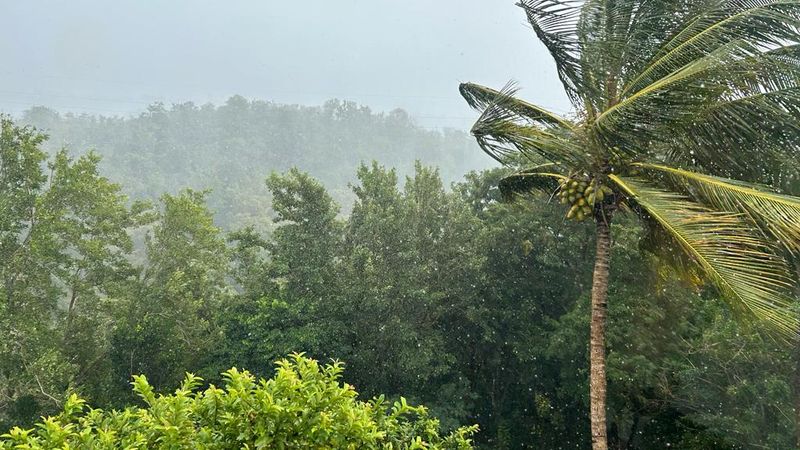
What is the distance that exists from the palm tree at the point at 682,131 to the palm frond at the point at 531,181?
72 cm

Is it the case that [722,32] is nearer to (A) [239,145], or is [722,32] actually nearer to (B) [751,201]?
(B) [751,201]

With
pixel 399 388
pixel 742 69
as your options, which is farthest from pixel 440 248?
pixel 742 69

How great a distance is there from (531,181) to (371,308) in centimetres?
821

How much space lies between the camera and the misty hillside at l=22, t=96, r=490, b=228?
82.9m

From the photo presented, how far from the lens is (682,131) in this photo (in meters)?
5.11

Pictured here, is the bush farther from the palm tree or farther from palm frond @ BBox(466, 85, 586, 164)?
palm frond @ BBox(466, 85, 586, 164)

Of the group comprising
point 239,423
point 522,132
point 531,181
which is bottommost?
point 239,423

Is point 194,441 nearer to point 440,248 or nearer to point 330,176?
point 440,248

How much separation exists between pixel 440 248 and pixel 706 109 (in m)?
10.5

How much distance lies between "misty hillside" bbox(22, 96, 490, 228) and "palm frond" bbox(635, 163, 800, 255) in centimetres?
6475

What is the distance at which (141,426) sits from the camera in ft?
10.7

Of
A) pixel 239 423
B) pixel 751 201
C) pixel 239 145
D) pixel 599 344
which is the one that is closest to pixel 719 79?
pixel 751 201

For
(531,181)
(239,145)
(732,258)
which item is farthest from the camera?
(239,145)

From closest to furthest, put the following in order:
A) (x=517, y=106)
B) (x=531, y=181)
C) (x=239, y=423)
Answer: (x=239, y=423) < (x=517, y=106) < (x=531, y=181)
